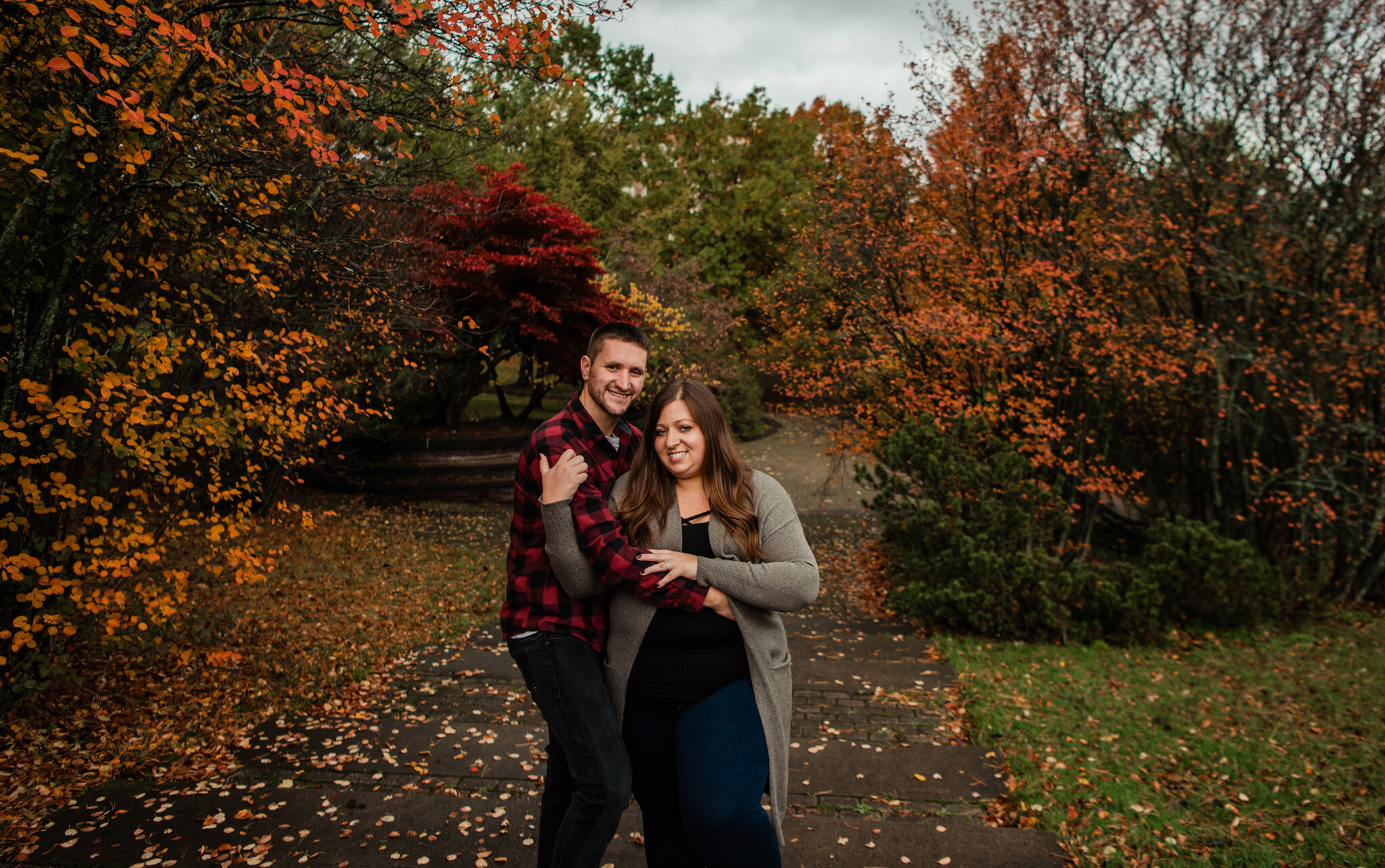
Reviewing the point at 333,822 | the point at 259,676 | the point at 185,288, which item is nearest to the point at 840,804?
the point at 333,822

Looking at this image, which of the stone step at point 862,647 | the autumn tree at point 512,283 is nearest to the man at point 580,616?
the stone step at point 862,647

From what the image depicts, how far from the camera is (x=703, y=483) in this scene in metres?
2.57

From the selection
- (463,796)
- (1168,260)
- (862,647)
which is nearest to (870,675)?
(862,647)

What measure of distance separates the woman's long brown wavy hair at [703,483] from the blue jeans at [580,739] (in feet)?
1.36

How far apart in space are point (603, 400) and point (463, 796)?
2.00 m

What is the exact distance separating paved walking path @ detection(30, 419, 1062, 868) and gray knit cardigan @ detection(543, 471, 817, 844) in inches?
38.7

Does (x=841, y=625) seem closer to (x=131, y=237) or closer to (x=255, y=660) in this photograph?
(x=255, y=660)

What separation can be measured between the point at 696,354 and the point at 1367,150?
476 inches

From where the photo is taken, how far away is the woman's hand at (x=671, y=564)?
2.26 m

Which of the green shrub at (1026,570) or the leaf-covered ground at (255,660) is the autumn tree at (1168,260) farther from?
the leaf-covered ground at (255,660)

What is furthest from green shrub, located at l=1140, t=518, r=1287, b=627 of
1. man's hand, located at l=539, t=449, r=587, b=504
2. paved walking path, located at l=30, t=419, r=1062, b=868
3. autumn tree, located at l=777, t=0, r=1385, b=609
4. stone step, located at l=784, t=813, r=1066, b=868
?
man's hand, located at l=539, t=449, r=587, b=504

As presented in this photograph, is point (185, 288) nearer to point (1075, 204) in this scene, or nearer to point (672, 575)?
point (672, 575)

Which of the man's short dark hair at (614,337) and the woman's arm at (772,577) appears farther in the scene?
the man's short dark hair at (614,337)

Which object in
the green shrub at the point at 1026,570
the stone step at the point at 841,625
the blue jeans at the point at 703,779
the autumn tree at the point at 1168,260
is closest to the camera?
the blue jeans at the point at 703,779
